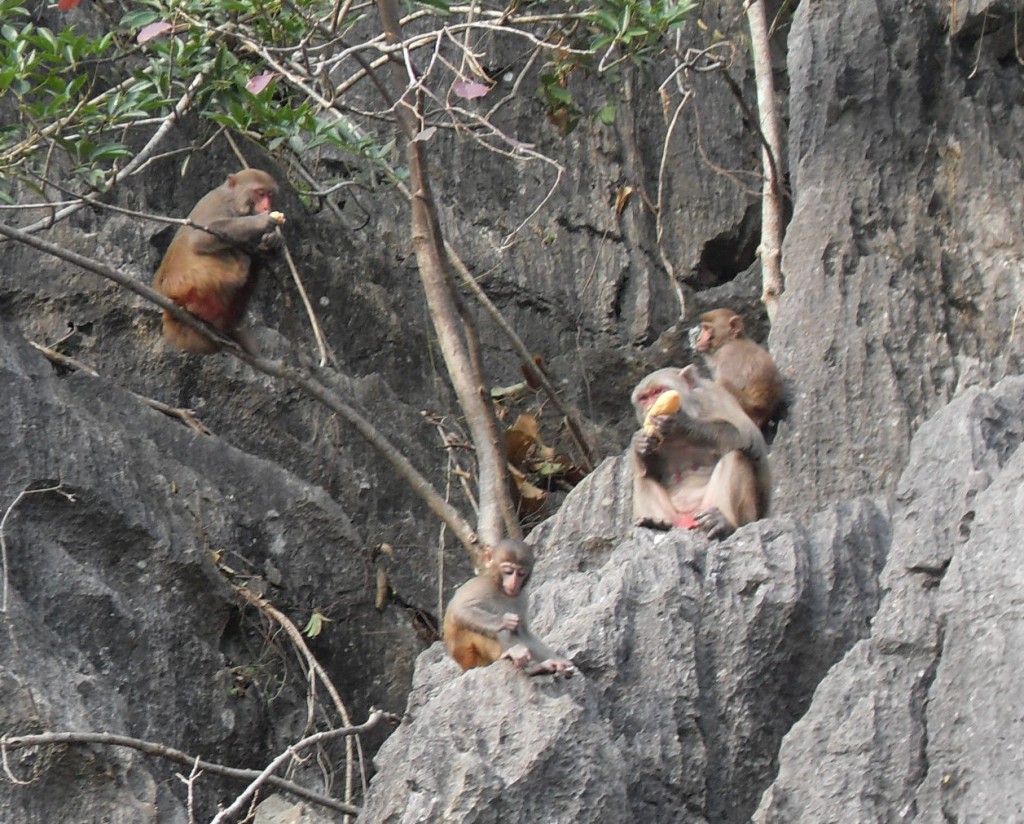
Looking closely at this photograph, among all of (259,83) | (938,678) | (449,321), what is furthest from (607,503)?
(938,678)

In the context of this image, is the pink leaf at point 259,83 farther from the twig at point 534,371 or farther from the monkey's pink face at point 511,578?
the monkey's pink face at point 511,578

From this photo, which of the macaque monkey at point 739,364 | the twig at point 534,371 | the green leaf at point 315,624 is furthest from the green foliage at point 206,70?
the green leaf at point 315,624

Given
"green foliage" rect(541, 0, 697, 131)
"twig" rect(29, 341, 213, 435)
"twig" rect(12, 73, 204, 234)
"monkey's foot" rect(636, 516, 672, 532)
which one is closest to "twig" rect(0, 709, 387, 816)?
"monkey's foot" rect(636, 516, 672, 532)

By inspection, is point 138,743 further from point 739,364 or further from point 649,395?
point 739,364

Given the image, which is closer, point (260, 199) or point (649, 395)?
point (649, 395)

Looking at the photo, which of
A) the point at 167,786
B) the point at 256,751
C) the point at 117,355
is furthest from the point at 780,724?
the point at 117,355

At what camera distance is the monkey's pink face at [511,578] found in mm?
5711

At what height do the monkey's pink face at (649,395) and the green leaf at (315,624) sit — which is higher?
the monkey's pink face at (649,395)

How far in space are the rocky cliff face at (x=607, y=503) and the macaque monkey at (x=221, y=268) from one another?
20.9 inches

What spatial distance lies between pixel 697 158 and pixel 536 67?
47.0 inches

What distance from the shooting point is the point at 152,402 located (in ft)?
28.5

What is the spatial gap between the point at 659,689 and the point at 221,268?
3636 mm

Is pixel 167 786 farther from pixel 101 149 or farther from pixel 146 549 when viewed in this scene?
pixel 101 149

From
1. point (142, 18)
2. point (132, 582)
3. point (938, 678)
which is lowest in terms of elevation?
point (132, 582)
